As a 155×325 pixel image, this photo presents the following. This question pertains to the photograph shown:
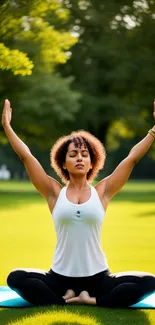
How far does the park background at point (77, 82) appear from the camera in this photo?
14078 millimetres

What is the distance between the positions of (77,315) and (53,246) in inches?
213

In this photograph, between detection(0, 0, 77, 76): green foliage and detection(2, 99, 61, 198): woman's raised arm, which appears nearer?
detection(2, 99, 61, 198): woman's raised arm

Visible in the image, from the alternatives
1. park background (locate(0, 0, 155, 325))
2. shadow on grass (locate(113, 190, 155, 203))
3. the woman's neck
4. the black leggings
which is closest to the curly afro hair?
the woman's neck

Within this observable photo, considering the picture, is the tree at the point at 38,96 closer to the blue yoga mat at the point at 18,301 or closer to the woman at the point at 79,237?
the blue yoga mat at the point at 18,301

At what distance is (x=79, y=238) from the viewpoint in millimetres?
5133

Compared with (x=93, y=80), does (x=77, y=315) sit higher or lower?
higher

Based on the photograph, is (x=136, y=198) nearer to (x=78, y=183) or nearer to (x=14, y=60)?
(x=14, y=60)

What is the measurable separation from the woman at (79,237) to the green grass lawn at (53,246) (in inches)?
5.2

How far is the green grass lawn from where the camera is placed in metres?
5.02

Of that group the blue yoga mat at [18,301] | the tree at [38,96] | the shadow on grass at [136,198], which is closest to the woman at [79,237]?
the blue yoga mat at [18,301]

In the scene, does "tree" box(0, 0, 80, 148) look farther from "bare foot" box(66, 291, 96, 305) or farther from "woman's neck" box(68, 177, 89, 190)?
"bare foot" box(66, 291, 96, 305)

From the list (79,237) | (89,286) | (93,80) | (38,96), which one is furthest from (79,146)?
(93,80)

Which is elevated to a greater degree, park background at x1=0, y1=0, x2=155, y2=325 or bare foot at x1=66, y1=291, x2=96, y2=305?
bare foot at x1=66, y1=291, x2=96, y2=305

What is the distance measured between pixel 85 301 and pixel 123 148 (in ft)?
168
